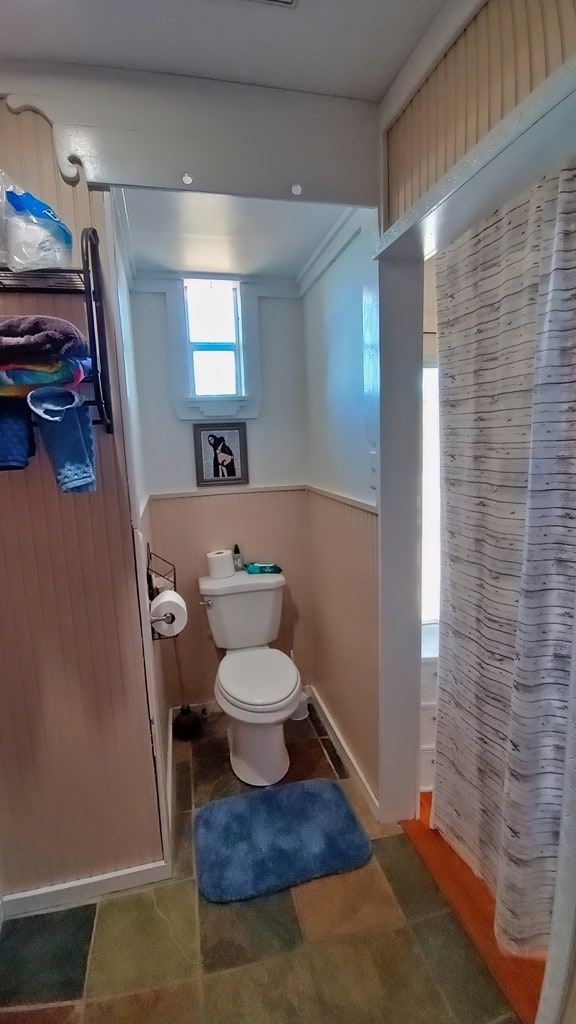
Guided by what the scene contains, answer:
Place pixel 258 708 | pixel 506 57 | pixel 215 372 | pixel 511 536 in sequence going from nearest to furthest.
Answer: pixel 506 57
pixel 511 536
pixel 258 708
pixel 215 372

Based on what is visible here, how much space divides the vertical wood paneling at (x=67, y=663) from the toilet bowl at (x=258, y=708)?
0.44 m

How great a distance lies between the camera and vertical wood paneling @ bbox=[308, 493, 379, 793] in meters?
1.68

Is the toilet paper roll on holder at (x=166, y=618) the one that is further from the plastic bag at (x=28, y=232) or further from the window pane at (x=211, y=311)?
the window pane at (x=211, y=311)

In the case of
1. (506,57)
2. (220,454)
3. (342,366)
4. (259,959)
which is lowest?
(259,959)

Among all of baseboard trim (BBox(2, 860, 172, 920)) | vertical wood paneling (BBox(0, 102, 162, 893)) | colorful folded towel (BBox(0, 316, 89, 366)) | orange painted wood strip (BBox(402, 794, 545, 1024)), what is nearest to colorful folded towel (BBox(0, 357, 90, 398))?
colorful folded towel (BBox(0, 316, 89, 366))

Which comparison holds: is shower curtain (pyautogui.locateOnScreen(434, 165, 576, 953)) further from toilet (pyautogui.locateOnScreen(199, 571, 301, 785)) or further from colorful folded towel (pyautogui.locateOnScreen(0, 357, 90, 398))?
colorful folded towel (pyautogui.locateOnScreen(0, 357, 90, 398))

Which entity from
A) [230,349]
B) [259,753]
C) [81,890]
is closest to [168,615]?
[259,753]

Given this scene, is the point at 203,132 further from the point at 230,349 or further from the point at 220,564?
the point at 220,564

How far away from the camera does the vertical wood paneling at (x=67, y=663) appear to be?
4.09ft

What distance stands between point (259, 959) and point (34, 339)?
1731mm

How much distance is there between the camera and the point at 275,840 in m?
1.65

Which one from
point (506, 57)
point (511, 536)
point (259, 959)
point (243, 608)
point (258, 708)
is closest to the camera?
point (506, 57)

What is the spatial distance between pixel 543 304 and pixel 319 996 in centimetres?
178

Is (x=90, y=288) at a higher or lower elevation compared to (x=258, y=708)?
higher
